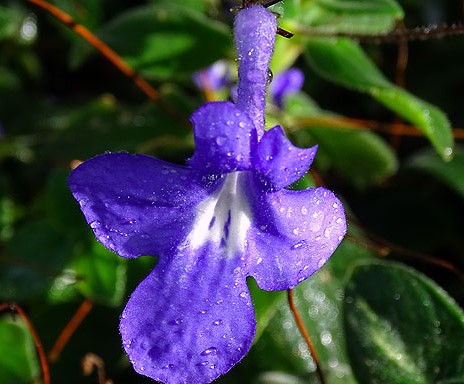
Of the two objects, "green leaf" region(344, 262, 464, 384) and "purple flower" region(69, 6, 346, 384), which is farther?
"green leaf" region(344, 262, 464, 384)

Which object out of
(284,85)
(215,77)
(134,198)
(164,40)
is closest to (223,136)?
(134,198)

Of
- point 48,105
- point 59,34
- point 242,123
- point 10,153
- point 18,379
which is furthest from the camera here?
point 59,34

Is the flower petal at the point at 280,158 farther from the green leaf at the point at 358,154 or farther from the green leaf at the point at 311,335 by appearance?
the green leaf at the point at 358,154

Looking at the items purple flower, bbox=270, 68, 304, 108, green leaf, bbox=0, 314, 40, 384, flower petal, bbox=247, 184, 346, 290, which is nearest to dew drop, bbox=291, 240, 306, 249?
flower petal, bbox=247, 184, 346, 290

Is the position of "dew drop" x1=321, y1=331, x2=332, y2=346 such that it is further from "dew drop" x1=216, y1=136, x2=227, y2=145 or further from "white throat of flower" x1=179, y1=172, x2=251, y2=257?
"dew drop" x1=216, y1=136, x2=227, y2=145

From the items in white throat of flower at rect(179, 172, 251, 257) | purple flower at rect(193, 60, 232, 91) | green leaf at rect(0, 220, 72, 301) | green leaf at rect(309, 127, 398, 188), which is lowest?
green leaf at rect(0, 220, 72, 301)

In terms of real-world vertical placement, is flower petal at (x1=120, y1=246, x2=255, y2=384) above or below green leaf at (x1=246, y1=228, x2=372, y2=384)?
above

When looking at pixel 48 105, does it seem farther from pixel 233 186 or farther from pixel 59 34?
pixel 233 186

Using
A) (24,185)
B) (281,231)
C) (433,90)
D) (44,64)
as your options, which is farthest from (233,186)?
(44,64)
